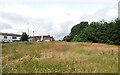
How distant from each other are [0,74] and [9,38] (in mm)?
61607

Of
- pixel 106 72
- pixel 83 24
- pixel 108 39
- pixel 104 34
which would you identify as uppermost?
pixel 83 24

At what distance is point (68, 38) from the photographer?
46.6 m

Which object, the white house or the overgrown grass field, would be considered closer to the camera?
the overgrown grass field

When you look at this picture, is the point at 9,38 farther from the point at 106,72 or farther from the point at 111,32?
the point at 106,72

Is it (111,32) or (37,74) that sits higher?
(111,32)

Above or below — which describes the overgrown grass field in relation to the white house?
below

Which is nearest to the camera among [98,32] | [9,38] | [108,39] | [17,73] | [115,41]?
[17,73]

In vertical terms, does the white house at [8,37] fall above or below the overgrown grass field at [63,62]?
above

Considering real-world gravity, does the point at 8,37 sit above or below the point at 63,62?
above

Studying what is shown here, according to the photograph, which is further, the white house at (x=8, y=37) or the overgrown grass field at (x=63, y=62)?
the white house at (x=8, y=37)

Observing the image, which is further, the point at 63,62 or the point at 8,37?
the point at 8,37

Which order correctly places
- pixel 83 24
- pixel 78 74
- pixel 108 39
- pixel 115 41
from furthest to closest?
1. pixel 83 24
2. pixel 108 39
3. pixel 115 41
4. pixel 78 74

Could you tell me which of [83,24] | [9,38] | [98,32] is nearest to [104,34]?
[98,32]

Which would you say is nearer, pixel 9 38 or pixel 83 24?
pixel 83 24
